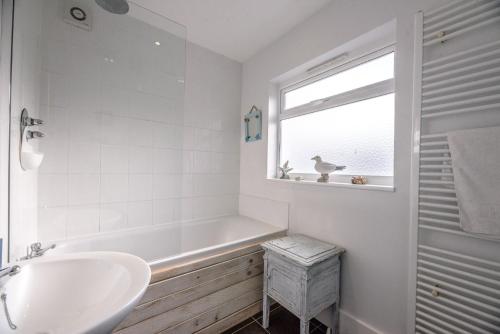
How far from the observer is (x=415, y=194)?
3.60 ft

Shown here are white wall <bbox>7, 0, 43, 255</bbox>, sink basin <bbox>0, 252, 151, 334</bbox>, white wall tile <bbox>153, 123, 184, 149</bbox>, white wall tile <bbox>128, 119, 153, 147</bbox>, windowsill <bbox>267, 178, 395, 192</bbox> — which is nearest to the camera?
sink basin <bbox>0, 252, 151, 334</bbox>

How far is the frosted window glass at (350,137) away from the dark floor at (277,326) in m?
1.21

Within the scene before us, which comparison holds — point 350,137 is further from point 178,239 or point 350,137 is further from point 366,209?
point 178,239

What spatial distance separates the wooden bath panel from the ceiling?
195cm

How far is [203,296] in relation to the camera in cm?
134

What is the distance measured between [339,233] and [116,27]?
245 cm

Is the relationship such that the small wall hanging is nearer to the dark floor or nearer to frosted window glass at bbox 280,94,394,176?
frosted window glass at bbox 280,94,394,176

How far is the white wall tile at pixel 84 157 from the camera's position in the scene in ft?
5.13

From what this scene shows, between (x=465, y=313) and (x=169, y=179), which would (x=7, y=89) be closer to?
(x=169, y=179)

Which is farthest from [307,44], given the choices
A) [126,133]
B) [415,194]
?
[126,133]

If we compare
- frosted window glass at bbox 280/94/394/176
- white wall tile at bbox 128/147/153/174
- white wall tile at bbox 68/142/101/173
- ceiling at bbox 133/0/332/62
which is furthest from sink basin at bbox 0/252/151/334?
ceiling at bbox 133/0/332/62

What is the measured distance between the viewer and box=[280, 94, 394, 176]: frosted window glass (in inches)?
55.6

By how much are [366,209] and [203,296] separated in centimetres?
123

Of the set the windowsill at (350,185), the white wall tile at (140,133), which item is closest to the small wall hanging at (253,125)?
the windowsill at (350,185)
